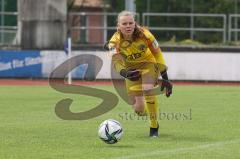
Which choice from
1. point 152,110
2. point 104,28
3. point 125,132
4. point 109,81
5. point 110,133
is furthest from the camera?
point 104,28

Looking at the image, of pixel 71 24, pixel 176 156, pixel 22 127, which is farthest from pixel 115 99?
pixel 71 24

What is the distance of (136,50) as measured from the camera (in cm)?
1220

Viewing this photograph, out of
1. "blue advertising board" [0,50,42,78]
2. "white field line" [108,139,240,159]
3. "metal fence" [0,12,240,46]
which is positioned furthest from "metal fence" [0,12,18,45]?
"white field line" [108,139,240,159]

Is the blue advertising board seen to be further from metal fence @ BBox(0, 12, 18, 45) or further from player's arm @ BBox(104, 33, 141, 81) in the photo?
player's arm @ BBox(104, 33, 141, 81)

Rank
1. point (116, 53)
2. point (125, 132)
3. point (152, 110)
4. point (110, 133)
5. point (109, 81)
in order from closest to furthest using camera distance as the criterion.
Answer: point (110, 133)
point (116, 53)
point (152, 110)
point (125, 132)
point (109, 81)

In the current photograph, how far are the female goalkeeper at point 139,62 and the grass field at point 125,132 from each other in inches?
20.6

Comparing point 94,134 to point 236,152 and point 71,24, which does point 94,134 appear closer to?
point 236,152

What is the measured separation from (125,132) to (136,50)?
5.32 feet

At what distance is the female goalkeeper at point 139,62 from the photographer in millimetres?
12000

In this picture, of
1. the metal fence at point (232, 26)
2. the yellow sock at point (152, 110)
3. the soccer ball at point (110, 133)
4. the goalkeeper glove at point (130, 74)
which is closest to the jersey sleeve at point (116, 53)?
the goalkeeper glove at point (130, 74)

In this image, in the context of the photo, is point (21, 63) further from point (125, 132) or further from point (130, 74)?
point (130, 74)

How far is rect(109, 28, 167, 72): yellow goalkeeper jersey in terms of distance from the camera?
39.7 ft

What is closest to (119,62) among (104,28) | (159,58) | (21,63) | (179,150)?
(159,58)

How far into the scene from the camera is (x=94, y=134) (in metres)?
12.7
